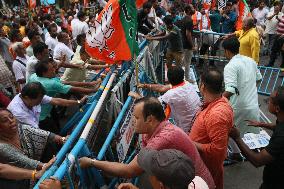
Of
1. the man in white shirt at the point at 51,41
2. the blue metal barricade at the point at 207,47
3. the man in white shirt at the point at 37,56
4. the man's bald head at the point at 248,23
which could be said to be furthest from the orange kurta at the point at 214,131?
Answer: the blue metal barricade at the point at 207,47

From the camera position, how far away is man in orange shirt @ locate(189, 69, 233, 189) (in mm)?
3100

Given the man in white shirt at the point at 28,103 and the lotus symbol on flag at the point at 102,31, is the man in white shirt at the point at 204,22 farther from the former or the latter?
the man in white shirt at the point at 28,103

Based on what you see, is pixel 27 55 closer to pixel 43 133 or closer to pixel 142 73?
pixel 142 73

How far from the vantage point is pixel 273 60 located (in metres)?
10.1

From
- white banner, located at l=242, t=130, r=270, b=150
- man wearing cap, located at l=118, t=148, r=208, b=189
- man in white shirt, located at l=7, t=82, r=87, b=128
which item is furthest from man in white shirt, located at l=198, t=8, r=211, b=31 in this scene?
man wearing cap, located at l=118, t=148, r=208, b=189

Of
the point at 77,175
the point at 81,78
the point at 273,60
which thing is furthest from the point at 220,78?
the point at 273,60

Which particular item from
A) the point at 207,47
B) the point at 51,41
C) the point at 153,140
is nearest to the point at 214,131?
the point at 153,140

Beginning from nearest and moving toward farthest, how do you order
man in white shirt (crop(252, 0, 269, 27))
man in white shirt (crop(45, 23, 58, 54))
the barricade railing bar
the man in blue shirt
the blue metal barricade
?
the barricade railing bar → the man in blue shirt → man in white shirt (crop(45, 23, 58, 54)) → the blue metal barricade → man in white shirt (crop(252, 0, 269, 27))

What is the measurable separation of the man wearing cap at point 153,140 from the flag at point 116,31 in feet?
4.84

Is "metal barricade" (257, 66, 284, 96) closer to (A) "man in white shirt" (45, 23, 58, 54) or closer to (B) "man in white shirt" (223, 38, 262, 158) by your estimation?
(B) "man in white shirt" (223, 38, 262, 158)

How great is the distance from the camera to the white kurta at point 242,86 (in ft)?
15.2

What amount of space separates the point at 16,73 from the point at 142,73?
267 centimetres

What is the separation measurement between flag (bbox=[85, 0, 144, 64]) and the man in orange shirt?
4.00 ft

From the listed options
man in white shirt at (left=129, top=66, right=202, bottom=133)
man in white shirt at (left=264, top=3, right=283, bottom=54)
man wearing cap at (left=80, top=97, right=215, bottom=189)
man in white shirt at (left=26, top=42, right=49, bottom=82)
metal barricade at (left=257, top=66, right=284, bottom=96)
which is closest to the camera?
man wearing cap at (left=80, top=97, right=215, bottom=189)
